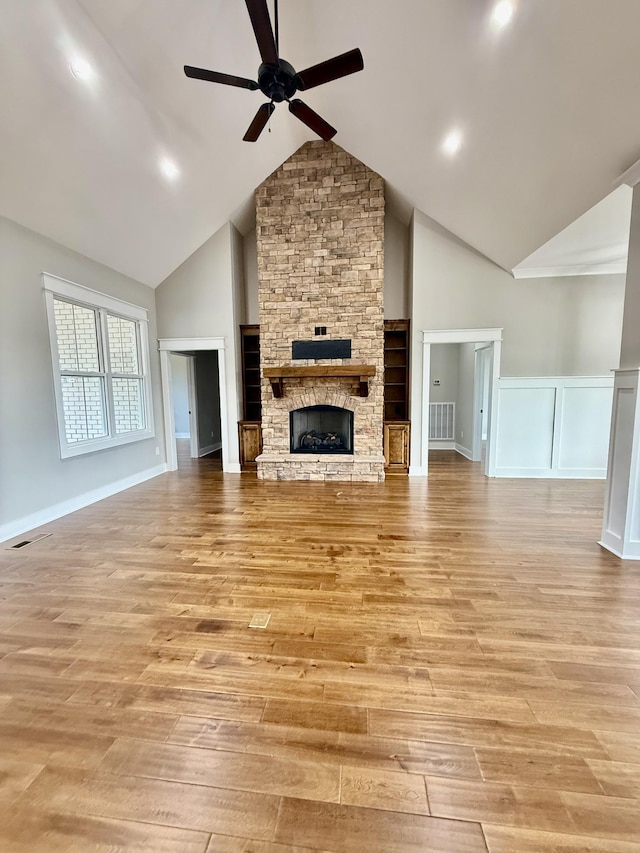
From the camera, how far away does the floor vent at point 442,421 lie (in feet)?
24.7

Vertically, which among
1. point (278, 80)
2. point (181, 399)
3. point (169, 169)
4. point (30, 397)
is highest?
point (169, 169)

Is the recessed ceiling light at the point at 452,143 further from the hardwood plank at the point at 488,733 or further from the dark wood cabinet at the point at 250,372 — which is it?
the hardwood plank at the point at 488,733

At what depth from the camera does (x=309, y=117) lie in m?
3.09

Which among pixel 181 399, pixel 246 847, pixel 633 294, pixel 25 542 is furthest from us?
pixel 181 399

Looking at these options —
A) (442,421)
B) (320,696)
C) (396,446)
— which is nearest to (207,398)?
(396,446)

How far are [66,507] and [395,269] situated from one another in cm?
584

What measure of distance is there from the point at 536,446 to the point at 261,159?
221 inches

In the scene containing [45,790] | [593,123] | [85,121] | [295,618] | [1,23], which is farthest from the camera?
[85,121]

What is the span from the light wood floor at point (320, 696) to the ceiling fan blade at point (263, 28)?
142 inches

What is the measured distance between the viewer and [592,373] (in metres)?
5.11

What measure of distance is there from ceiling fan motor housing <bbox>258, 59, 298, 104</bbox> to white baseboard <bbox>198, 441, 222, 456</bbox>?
19.0 ft

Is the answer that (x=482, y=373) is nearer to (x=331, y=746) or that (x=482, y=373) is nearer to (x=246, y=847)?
(x=331, y=746)

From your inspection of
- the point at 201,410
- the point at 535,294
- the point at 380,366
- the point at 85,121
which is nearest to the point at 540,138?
the point at 535,294

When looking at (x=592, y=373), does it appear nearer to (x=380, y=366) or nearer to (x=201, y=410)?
(x=380, y=366)
